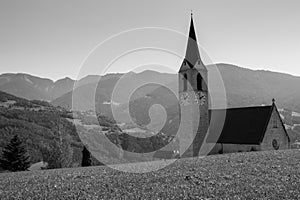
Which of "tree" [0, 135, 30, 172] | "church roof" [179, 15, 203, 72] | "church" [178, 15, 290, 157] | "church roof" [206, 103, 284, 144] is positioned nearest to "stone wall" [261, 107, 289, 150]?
"church" [178, 15, 290, 157]

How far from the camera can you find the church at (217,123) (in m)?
51.5

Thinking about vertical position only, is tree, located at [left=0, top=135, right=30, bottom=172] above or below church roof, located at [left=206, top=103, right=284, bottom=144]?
below

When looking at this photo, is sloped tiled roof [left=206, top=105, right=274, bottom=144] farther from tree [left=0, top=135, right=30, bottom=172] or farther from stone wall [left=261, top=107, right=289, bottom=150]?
tree [left=0, top=135, right=30, bottom=172]

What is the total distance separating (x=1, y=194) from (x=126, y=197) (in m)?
6.98

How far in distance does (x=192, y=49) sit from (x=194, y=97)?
31.9 ft

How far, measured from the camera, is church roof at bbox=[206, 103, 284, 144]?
5128 centimetres

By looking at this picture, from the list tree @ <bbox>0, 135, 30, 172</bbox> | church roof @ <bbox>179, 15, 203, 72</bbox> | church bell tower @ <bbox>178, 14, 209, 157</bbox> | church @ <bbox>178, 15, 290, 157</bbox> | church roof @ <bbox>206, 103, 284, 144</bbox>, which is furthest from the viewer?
tree @ <bbox>0, 135, 30, 172</bbox>

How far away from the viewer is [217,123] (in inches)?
2290

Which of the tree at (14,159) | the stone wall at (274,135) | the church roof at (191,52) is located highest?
the church roof at (191,52)

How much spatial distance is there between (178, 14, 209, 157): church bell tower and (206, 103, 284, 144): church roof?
3.30 meters

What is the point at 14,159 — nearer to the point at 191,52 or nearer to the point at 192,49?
the point at 191,52

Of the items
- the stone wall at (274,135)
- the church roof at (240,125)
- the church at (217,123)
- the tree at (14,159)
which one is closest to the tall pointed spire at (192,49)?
the church at (217,123)

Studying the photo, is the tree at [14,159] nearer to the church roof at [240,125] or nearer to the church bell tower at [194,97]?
the church bell tower at [194,97]

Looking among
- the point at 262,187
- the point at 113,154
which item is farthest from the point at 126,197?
the point at 113,154
